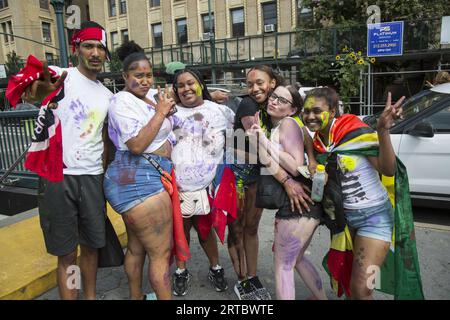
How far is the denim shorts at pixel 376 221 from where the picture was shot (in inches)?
85.7

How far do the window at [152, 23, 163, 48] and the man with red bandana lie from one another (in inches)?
1096

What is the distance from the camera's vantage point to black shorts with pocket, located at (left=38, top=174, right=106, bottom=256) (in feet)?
7.52

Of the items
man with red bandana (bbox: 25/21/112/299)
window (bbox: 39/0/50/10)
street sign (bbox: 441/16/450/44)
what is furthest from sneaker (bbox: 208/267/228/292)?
window (bbox: 39/0/50/10)

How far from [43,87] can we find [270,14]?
23.9m

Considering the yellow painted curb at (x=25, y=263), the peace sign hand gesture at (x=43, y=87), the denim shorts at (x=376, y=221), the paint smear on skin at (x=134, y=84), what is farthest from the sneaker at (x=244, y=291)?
the peace sign hand gesture at (x=43, y=87)

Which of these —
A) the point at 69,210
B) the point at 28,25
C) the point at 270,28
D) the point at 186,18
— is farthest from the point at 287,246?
the point at 28,25

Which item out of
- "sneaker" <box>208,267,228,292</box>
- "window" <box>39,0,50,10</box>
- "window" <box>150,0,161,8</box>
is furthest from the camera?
"window" <box>39,0,50,10</box>

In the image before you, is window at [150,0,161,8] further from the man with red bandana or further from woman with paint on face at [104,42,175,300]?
woman with paint on face at [104,42,175,300]

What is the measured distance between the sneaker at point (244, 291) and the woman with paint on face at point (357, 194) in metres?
0.85

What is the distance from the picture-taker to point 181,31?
1086 inches

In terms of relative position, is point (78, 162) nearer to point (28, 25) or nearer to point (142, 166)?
point (142, 166)

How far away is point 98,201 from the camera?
7.88 feet

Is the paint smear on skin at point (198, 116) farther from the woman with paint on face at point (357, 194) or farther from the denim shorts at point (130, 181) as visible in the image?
the woman with paint on face at point (357, 194)
